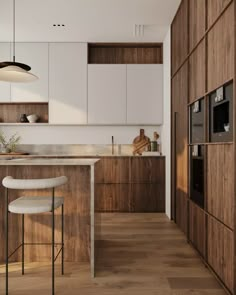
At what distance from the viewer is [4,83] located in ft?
16.9

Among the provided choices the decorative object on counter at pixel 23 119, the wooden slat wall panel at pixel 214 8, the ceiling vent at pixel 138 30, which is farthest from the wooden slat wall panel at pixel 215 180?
the decorative object on counter at pixel 23 119

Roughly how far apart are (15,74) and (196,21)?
1.90m

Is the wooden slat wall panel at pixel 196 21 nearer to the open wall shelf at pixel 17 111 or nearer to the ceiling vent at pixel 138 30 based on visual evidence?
the ceiling vent at pixel 138 30

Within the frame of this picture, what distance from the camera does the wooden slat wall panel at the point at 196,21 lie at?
2.85 metres

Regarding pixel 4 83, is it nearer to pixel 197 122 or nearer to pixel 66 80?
pixel 66 80

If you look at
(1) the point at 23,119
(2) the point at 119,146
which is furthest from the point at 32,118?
(2) the point at 119,146

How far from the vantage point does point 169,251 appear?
3.18 m

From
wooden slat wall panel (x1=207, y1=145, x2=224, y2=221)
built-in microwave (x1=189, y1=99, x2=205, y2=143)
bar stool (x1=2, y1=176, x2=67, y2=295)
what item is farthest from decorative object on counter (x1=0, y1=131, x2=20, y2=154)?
wooden slat wall panel (x1=207, y1=145, x2=224, y2=221)

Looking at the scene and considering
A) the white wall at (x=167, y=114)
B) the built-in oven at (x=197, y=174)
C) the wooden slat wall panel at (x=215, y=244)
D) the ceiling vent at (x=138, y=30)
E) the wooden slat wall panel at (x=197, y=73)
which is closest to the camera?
the wooden slat wall panel at (x=215, y=244)

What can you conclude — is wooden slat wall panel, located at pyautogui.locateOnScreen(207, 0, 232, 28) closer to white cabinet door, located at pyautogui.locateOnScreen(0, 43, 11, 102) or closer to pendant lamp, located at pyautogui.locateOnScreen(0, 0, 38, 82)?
pendant lamp, located at pyautogui.locateOnScreen(0, 0, 38, 82)

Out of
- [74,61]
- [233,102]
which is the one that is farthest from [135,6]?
[233,102]

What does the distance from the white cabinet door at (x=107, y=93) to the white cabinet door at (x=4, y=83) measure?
135 centimetres

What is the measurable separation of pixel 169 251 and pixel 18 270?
4.85ft

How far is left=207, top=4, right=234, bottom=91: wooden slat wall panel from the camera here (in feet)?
6.94
